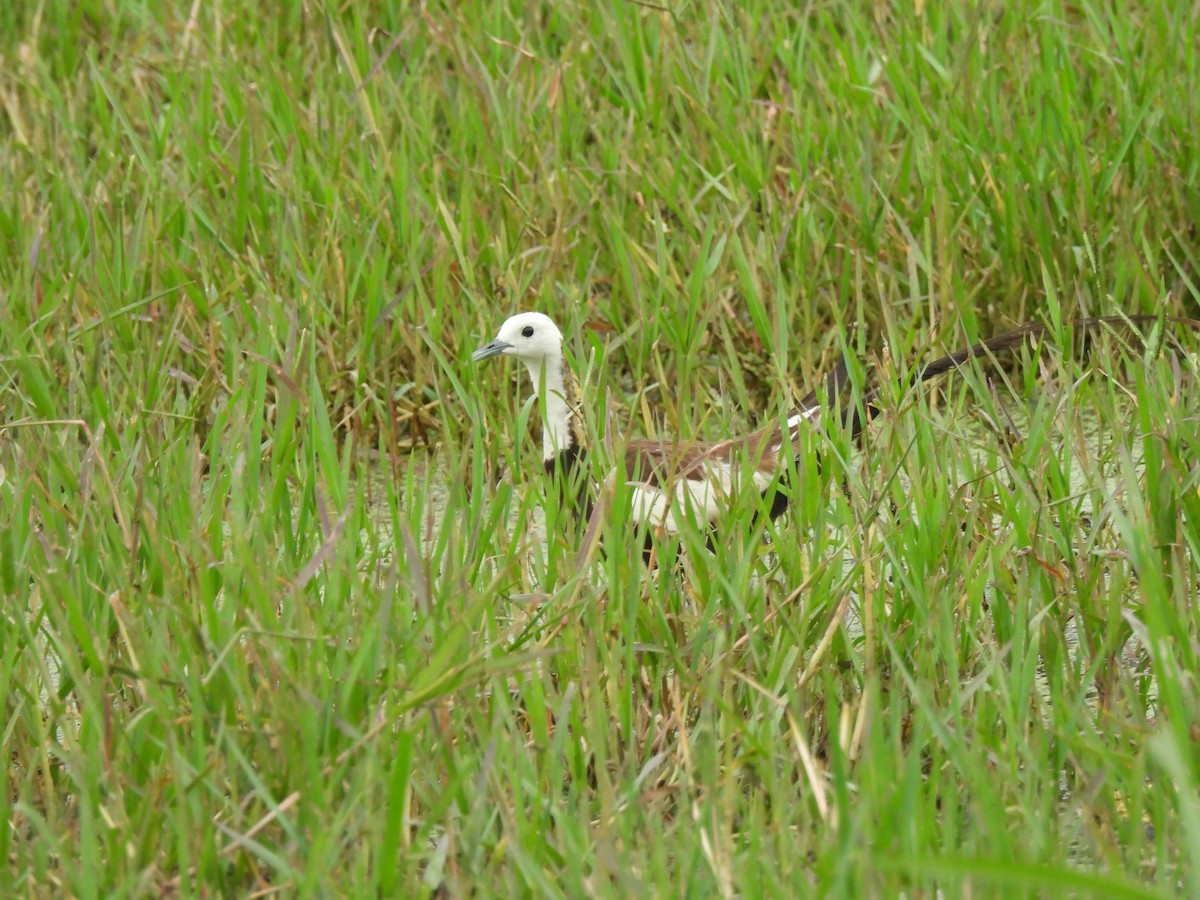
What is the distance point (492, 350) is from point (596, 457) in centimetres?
61

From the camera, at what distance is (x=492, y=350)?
2.73 meters

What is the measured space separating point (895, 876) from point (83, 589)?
91cm

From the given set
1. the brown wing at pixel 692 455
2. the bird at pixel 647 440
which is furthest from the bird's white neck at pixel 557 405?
the brown wing at pixel 692 455

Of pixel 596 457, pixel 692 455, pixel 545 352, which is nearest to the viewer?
pixel 596 457

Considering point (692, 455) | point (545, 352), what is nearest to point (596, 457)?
point (692, 455)

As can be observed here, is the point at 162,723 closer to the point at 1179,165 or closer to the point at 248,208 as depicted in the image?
the point at 248,208

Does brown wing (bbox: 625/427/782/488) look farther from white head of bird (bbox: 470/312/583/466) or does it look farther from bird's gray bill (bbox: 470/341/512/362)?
bird's gray bill (bbox: 470/341/512/362)

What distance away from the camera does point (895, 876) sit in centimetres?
128

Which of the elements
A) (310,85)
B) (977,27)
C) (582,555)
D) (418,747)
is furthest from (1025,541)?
(310,85)

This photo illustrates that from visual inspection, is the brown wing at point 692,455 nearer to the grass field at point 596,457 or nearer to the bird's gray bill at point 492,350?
the grass field at point 596,457

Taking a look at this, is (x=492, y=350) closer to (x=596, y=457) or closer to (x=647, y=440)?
(x=647, y=440)

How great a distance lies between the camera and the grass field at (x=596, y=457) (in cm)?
148

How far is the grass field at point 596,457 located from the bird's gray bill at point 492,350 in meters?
0.05

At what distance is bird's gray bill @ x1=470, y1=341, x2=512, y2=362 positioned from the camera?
272cm
